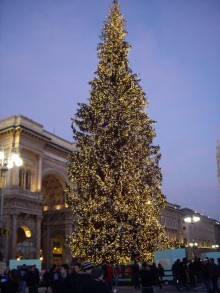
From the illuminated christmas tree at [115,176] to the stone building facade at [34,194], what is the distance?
13.1 m

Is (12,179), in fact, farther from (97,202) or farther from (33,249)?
(97,202)

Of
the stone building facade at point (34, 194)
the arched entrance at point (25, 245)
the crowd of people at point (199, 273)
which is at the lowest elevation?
the crowd of people at point (199, 273)

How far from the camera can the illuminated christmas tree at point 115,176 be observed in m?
22.4

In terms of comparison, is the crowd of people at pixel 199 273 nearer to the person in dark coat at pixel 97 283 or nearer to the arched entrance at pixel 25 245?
the person in dark coat at pixel 97 283

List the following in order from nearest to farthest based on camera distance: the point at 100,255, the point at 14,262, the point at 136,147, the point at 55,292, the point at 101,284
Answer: the point at 101,284, the point at 55,292, the point at 100,255, the point at 136,147, the point at 14,262

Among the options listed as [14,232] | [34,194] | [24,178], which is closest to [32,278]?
[14,232]

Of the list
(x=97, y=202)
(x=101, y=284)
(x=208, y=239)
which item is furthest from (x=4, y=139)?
(x=208, y=239)

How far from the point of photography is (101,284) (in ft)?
19.2

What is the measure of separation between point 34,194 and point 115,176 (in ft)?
64.2

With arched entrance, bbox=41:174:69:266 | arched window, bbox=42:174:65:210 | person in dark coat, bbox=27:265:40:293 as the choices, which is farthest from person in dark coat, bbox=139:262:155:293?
arched window, bbox=42:174:65:210

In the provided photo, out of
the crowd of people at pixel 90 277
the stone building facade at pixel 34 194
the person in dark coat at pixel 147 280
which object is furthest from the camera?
the stone building facade at pixel 34 194

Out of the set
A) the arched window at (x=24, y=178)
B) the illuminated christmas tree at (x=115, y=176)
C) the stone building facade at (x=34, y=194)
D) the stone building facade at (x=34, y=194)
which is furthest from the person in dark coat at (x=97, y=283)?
the arched window at (x=24, y=178)

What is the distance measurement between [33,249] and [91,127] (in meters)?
20.1

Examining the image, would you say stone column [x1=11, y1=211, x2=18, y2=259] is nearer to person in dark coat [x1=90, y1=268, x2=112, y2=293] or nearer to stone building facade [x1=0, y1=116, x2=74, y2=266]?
stone building facade [x1=0, y1=116, x2=74, y2=266]
